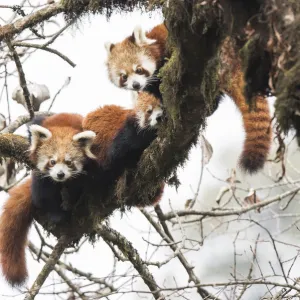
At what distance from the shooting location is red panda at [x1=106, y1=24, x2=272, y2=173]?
3.71 metres

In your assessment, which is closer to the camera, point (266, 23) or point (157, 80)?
point (266, 23)

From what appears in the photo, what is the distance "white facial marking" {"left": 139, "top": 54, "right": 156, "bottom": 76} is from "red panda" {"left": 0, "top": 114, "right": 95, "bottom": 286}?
2.10 feet

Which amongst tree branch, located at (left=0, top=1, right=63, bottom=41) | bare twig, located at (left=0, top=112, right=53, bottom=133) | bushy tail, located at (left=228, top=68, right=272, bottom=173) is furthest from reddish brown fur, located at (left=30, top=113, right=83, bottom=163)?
bushy tail, located at (left=228, top=68, right=272, bottom=173)

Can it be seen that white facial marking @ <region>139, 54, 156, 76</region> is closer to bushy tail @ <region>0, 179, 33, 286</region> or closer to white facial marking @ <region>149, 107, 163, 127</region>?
white facial marking @ <region>149, 107, 163, 127</region>

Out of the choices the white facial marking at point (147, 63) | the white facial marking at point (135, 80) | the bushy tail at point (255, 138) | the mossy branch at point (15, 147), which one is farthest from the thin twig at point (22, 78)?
the bushy tail at point (255, 138)

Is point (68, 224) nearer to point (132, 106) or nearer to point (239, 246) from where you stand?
point (132, 106)

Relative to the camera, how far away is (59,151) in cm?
473

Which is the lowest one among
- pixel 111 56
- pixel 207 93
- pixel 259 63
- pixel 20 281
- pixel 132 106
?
pixel 259 63

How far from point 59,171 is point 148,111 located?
0.83 m

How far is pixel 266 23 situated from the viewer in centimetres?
194

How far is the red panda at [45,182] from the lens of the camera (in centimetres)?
451

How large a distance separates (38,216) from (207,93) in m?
2.36

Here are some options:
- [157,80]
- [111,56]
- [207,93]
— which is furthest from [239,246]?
[207,93]

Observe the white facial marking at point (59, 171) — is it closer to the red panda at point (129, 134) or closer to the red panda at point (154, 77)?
the red panda at point (129, 134)
